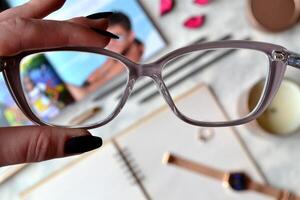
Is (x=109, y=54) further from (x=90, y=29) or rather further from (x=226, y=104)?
(x=226, y=104)

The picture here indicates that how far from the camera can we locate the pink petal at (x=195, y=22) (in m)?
0.59

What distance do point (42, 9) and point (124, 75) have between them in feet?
0.56

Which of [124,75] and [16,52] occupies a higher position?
[16,52]

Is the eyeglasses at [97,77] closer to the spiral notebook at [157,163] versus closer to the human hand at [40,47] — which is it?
the spiral notebook at [157,163]

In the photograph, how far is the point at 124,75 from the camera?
0.59 meters

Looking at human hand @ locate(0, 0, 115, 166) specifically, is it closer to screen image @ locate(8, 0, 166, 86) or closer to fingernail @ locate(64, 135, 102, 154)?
fingernail @ locate(64, 135, 102, 154)

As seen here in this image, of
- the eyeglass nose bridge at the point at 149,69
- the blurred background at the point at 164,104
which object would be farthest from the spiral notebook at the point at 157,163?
the eyeglass nose bridge at the point at 149,69

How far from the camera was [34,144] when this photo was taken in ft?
1.15

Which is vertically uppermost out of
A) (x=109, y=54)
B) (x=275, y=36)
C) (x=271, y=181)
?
(x=109, y=54)

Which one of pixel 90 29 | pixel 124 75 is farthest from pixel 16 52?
pixel 124 75

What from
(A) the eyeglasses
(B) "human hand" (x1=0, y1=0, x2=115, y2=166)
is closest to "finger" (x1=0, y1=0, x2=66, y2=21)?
(B) "human hand" (x1=0, y1=0, x2=115, y2=166)

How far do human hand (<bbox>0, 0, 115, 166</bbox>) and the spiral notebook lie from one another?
0.61ft

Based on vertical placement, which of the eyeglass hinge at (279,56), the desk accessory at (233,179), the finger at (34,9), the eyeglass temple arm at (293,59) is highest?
the finger at (34,9)

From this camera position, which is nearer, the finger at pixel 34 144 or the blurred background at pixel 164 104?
the finger at pixel 34 144
